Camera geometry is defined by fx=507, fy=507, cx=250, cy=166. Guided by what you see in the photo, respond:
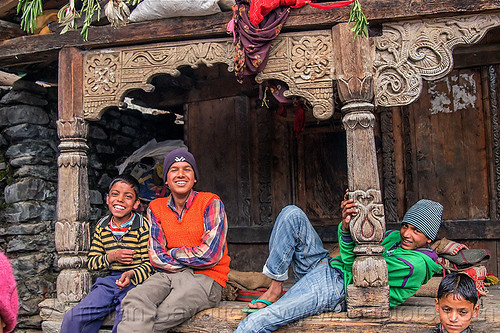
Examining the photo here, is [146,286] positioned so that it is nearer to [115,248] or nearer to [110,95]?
[115,248]

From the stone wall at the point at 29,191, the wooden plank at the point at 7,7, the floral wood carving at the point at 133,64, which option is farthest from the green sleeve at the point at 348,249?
the wooden plank at the point at 7,7

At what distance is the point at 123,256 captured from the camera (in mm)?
3902

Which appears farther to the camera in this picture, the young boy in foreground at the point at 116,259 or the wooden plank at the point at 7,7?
the wooden plank at the point at 7,7

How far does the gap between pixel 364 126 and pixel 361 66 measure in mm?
453

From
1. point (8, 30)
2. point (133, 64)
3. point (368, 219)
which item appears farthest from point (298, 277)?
point (8, 30)

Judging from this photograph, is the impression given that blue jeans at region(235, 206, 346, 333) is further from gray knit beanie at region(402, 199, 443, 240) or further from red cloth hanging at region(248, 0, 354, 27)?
red cloth hanging at region(248, 0, 354, 27)

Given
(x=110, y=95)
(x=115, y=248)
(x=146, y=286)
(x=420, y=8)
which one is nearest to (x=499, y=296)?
(x=420, y=8)

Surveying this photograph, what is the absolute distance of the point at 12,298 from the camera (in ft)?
5.11

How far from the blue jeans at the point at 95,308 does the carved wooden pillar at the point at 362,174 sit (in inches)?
68.1

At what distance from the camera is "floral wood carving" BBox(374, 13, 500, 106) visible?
3656 millimetres

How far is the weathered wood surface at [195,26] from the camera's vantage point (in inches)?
143

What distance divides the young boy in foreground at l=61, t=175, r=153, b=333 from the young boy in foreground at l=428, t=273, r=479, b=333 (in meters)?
2.14

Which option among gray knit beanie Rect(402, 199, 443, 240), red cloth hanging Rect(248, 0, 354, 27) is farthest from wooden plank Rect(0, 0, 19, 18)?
gray knit beanie Rect(402, 199, 443, 240)

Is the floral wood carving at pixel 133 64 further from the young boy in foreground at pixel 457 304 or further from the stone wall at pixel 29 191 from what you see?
the young boy in foreground at pixel 457 304
